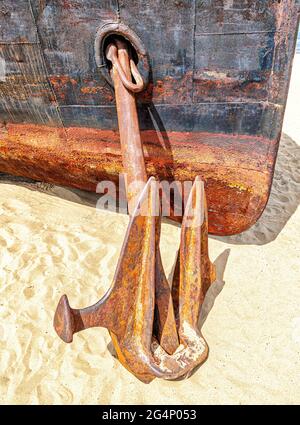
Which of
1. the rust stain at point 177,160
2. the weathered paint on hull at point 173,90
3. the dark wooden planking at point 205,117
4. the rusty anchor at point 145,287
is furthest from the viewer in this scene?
the rust stain at point 177,160

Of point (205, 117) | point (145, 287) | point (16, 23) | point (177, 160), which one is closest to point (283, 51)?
point (205, 117)

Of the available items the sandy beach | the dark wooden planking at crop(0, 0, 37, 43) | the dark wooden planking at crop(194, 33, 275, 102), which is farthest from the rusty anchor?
the dark wooden planking at crop(0, 0, 37, 43)

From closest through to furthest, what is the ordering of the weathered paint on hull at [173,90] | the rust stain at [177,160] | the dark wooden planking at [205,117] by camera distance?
the weathered paint on hull at [173,90] → the dark wooden planking at [205,117] → the rust stain at [177,160]

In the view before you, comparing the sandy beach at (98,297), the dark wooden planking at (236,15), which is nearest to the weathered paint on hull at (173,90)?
the dark wooden planking at (236,15)

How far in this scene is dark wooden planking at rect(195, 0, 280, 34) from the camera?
1.73m

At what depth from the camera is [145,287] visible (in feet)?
5.60

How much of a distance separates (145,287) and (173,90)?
1.26 m

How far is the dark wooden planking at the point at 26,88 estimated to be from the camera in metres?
2.21

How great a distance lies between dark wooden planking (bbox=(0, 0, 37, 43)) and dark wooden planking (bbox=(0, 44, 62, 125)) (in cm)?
4

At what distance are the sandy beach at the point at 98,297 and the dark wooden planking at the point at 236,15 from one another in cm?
174

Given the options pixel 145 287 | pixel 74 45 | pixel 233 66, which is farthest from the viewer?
pixel 74 45

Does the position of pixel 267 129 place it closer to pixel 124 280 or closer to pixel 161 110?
pixel 161 110

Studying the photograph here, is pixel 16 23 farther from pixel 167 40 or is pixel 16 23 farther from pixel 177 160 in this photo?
pixel 177 160

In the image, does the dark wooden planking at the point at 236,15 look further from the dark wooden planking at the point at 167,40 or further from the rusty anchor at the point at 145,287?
the rusty anchor at the point at 145,287
